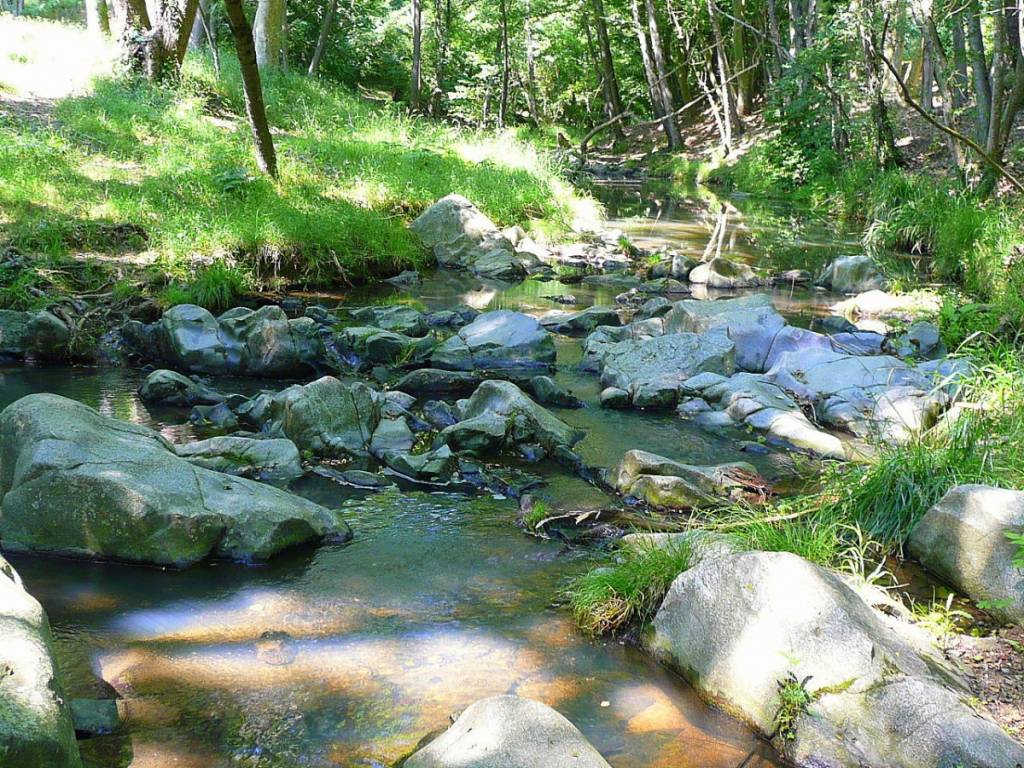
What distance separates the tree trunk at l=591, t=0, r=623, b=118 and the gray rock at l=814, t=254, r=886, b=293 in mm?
21485

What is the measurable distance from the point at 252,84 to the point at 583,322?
4790 millimetres

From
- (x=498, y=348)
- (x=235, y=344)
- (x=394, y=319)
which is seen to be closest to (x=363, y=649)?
(x=235, y=344)

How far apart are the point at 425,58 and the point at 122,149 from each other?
81.2 feet

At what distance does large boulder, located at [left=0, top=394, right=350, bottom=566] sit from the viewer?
13.8 feet

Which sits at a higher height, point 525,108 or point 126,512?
point 525,108

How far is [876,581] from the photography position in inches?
159

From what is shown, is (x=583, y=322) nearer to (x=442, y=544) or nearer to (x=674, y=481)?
(x=674, y=481)

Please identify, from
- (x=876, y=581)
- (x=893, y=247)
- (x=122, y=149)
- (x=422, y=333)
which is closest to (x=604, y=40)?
(x=893, y=247)

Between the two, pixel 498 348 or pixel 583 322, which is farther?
pixel 583 322

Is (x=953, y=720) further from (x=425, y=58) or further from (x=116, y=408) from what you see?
(x=425, y=58)

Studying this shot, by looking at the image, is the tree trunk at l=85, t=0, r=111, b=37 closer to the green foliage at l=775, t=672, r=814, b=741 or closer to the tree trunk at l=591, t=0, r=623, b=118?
the tree trunk at l=591, t=0, r=623, b=118

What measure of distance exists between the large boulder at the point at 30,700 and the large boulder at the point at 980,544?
134 inches

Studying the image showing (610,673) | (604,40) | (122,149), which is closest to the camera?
(610,673)

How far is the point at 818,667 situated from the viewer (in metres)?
3.03
